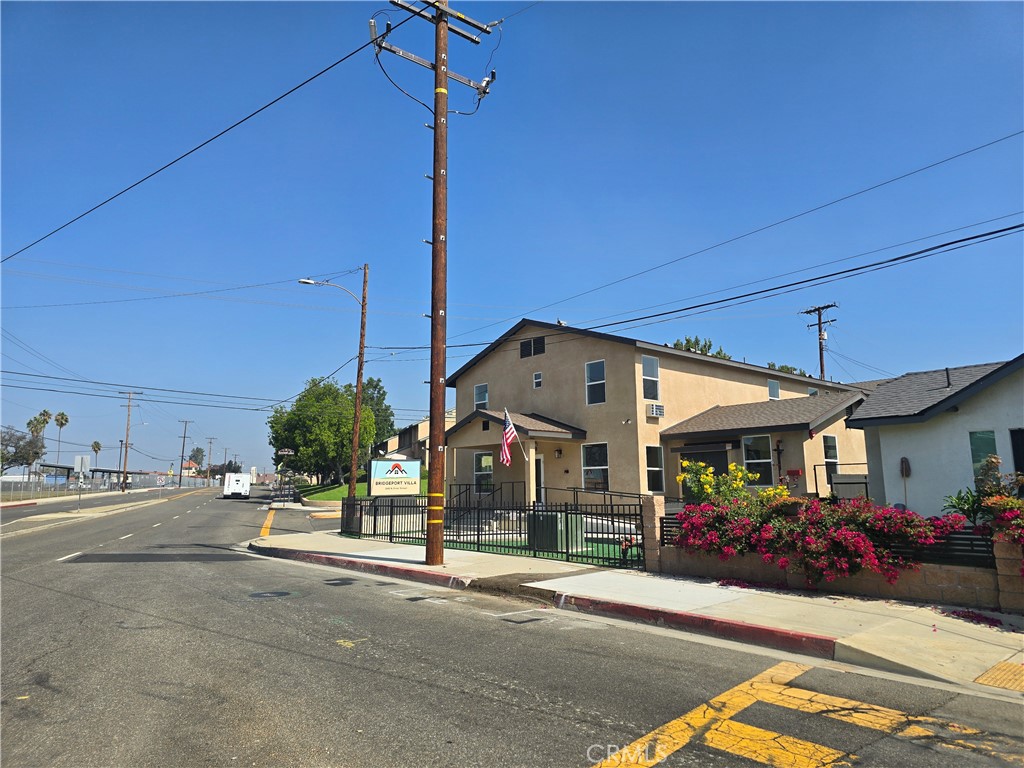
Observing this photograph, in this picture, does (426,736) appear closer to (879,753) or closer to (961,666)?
(879,753)

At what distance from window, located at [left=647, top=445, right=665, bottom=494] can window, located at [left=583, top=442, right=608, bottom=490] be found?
159 cm

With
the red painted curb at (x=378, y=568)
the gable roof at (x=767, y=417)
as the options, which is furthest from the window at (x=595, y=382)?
the red painted curb at (x=378, y=568)

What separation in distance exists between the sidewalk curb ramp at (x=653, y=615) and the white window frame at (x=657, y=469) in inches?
460

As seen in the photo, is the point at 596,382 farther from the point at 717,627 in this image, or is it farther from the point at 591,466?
the point at 717,627

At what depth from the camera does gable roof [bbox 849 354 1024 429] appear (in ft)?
39.1

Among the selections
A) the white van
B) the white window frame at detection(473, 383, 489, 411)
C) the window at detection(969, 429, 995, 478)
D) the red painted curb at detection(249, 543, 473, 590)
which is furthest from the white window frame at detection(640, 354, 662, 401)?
the white van

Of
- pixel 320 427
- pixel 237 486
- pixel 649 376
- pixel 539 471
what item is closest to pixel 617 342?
pixel 649 376

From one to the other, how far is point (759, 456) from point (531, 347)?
10246 millimetres

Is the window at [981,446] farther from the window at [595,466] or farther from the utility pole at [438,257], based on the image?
the window at [595,466]

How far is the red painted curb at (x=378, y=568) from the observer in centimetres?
1212

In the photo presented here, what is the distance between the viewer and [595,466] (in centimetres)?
2405

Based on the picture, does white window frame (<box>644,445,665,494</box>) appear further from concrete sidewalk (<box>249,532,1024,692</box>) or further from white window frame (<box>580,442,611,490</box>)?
concrete sidewalk (<box>249,532,1024,692</box>)

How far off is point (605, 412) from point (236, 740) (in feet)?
65.9

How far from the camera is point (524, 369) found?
27.8 metres
